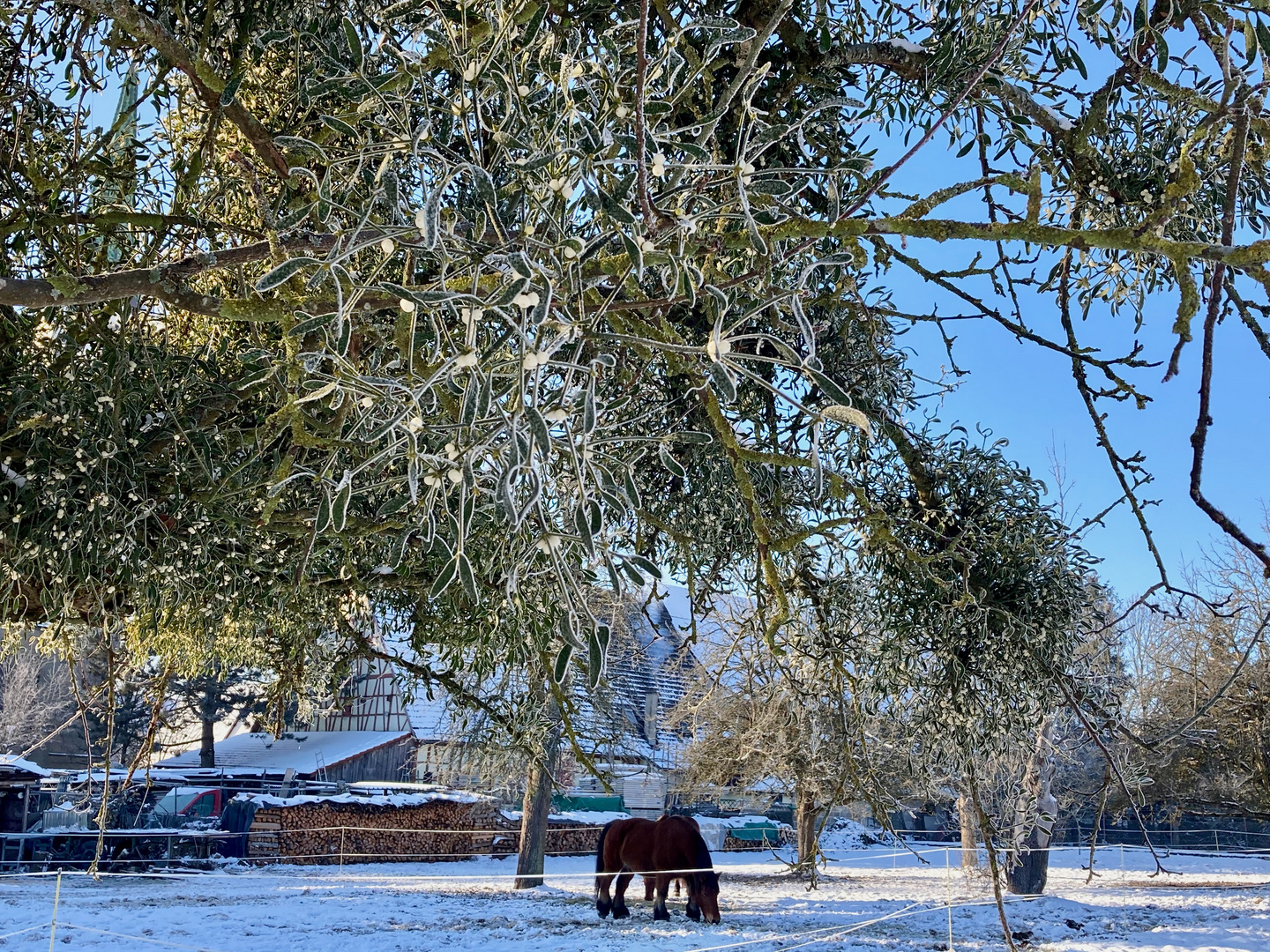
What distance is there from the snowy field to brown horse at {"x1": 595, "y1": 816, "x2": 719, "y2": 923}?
21cm

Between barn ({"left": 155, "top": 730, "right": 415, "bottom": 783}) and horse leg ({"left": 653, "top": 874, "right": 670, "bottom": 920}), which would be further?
barn ({"left": 155, "top": 730, "right": 415, "bottom": 783})

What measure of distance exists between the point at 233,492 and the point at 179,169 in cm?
75

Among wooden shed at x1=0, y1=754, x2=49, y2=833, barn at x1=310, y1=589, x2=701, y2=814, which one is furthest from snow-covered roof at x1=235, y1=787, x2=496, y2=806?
wooden shed at x1=0, y1=754, x2=49, y2=833

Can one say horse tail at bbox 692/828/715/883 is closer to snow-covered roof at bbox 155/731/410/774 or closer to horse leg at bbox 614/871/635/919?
horse leg at bbox 614/871/635/919

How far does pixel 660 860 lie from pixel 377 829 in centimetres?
656

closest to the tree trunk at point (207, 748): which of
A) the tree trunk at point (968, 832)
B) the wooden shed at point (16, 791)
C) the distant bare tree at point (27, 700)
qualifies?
the distant bare tree at point (27, 700)

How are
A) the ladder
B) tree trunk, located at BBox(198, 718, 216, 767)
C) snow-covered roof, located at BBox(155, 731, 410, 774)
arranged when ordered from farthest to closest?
tree trunk, located at BBox(198, 718, 216, 767), snow-covered roof, located at BBox(155, 731, 410, 774), the ladder

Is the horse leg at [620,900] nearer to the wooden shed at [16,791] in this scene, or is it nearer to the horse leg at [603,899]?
the horse leg at [603,899]

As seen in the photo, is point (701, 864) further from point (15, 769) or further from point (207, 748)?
point (207, 748)

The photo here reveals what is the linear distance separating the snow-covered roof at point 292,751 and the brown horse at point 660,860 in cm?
1126

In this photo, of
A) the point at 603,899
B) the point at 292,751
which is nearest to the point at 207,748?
the point at 292,751

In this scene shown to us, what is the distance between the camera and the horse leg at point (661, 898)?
30.5 feet

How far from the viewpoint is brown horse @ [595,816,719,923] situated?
9.06 m

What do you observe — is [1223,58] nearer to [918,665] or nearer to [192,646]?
[918,665]
